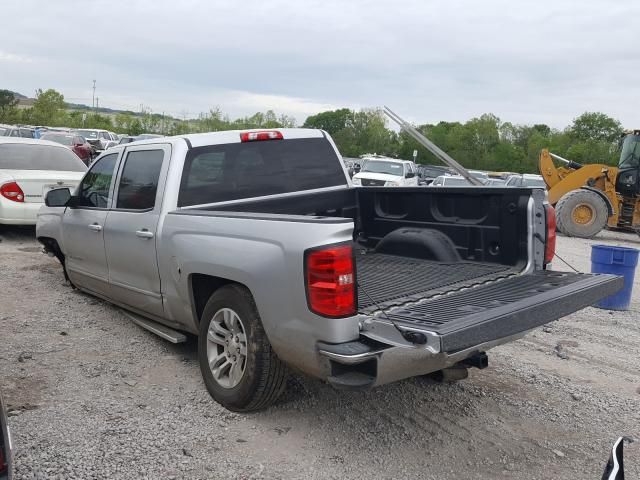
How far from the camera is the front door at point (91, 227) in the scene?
225 inches

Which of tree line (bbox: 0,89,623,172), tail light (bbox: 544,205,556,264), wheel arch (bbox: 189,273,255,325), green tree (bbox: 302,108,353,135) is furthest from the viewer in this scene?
green tree (bbox: 302,108,353,135)

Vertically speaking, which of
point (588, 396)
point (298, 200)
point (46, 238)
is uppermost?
point (298, 200)

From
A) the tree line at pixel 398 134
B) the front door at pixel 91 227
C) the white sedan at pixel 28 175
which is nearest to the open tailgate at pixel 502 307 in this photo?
the front door at pixel 91 227

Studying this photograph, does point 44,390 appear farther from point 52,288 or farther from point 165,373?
point 52,288

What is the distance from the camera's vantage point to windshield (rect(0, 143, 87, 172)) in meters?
9.91

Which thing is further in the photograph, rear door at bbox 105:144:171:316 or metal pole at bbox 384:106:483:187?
metal pole at bbox 384:106:483:187

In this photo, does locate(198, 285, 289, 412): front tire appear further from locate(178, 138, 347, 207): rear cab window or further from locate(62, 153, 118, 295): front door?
locate(62, 153, 118, 295): front door

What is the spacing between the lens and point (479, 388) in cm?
479

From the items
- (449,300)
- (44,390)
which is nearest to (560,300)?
(449,300)

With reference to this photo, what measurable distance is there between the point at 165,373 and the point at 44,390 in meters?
0.86

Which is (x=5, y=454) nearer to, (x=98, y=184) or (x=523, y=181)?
(x=98, y=184)

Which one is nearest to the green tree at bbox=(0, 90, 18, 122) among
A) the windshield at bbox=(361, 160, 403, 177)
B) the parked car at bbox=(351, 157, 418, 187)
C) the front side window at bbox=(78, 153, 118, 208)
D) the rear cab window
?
the windshield at bbox=(361, 160, 403, 177)

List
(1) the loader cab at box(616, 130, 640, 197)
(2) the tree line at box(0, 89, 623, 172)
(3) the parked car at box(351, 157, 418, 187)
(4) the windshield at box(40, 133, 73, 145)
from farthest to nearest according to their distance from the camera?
(2) the tree line at box(0, 89, 623, 172) < (4) the windshield at box(40, 133, 73, 145) < (3) the parked car at box(351, 157, 418, 187) < (1) the loader cab at box(616, 130, 640, 197)

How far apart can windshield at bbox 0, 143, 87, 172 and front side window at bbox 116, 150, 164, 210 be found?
537 cm
